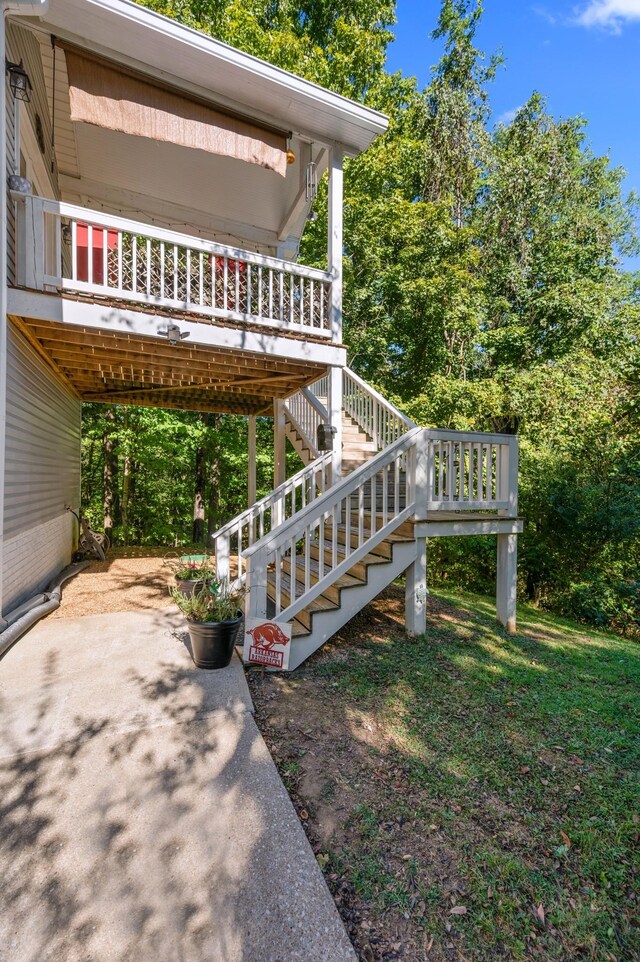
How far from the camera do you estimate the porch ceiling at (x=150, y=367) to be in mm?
4730

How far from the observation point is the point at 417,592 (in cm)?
481

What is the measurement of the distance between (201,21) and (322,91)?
11948 millimetres

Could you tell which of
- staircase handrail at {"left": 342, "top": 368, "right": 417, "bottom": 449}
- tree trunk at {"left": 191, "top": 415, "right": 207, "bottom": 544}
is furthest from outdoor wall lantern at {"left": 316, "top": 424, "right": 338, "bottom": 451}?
tree trunk at {"left": 191, "top": 415, "right": 207, "bottom": 544}

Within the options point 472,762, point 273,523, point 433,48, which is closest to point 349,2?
point 433,48

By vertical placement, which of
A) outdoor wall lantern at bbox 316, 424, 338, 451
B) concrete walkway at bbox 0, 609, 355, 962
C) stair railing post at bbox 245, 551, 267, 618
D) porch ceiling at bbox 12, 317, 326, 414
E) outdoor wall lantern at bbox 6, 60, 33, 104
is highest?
outdoor wall lantern at bbox 6, 60, 33, 104

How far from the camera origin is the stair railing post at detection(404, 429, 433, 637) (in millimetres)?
4770

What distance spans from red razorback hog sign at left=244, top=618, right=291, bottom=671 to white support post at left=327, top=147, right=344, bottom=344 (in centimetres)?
367

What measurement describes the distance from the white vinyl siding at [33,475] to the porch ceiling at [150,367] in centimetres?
31

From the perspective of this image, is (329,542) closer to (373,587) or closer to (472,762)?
(373,587)

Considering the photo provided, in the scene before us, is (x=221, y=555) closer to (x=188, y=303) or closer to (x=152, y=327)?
(x=152, y=327)

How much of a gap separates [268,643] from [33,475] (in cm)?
369

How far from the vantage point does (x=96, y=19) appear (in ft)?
13.7

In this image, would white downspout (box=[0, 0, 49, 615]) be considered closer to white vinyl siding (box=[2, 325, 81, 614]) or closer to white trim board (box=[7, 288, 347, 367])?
white trim board (box=[7, 288, 347, 367])

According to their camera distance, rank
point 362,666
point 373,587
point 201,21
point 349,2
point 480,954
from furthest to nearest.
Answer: point 349,2, point 201,21, point 373,587, point 362,666, point 480,954
